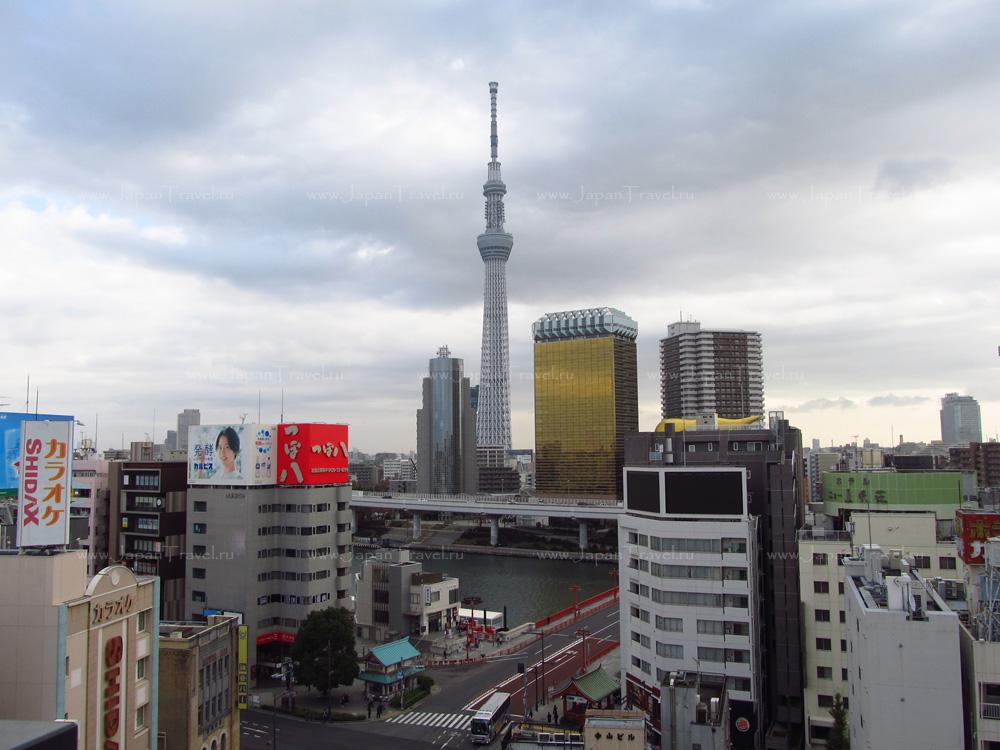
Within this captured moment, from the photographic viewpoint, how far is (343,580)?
4284cm

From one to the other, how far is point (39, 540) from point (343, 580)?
25.7 meters

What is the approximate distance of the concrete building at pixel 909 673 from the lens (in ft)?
61.8

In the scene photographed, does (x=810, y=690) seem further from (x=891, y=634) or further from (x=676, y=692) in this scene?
(x=891, y=634)

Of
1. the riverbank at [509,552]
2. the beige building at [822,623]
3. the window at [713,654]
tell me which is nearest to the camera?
the window at [713,654]

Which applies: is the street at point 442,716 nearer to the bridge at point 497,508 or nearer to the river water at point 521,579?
the river water at point 521,579

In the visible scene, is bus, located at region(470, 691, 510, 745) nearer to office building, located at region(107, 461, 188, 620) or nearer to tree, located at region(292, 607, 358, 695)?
tree, located at region(292, 607, 358, 695)

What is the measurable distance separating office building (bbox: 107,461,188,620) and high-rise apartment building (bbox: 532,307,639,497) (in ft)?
347

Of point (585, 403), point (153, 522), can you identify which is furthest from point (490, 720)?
point (585, 403)

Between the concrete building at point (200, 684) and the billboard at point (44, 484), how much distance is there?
735cm

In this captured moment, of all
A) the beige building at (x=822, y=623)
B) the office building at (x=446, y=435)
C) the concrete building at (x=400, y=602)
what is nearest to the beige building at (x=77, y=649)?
Answer: the beige building at (x=822, y=623)

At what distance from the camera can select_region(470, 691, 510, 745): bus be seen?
29703 mm

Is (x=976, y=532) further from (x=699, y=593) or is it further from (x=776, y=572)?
(x=699, y=593)

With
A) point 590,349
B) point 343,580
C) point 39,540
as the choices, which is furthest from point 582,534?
point 39,540

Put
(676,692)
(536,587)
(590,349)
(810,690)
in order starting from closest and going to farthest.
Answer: (676,692) < (810,690) < (536,587) < (590,349)
